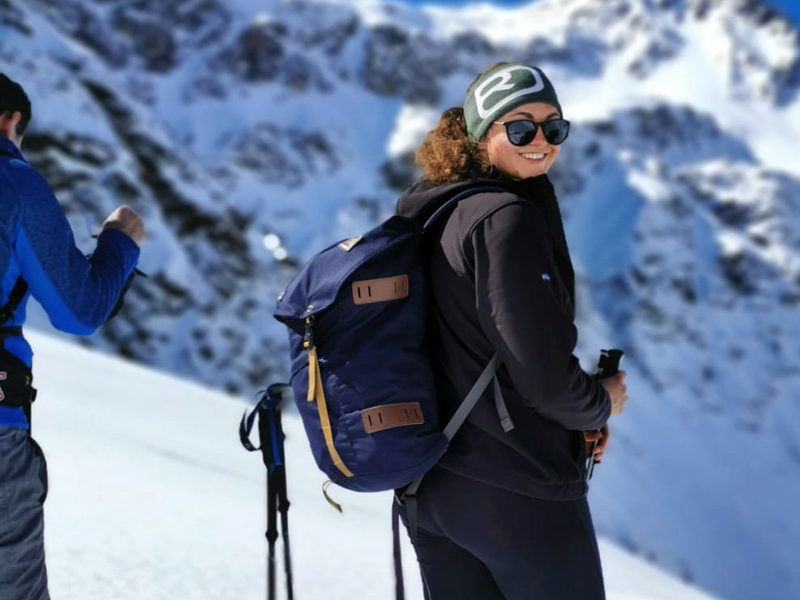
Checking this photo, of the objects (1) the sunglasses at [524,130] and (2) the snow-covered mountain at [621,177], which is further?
(2) the snow-covered mountain at [621,177]

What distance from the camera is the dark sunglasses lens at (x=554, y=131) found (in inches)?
85.4

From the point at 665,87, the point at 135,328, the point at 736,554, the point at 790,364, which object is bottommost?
the point at 736,554

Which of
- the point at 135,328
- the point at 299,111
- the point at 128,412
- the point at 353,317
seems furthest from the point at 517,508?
the point at 299,111

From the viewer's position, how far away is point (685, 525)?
288 ft

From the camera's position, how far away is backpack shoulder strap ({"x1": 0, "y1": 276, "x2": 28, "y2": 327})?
1.92m

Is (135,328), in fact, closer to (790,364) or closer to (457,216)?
(457,216)

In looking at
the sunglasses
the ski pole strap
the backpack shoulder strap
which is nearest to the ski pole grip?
the sunglasses

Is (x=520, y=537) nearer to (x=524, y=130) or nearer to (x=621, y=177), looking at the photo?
(x=524, y=130)

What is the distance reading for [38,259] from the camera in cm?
194

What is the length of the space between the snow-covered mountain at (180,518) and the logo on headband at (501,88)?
7.69 feet

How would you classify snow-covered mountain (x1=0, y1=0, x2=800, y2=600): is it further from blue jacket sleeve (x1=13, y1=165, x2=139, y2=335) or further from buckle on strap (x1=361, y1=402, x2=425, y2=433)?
buckle on strap (x1=361, y1=402, x2=425, y2=433)

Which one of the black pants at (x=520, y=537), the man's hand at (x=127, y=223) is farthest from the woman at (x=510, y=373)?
the man's hand at (x=127, y=223)

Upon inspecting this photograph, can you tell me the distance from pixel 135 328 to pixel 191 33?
252 ft

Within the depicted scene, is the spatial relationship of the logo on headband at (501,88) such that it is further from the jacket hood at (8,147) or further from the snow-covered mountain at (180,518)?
the snow-covered mountain at (180,518)
